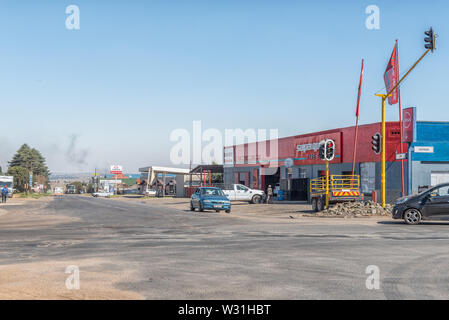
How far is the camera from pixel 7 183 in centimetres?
7012

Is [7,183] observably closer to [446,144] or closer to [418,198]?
[446,144]

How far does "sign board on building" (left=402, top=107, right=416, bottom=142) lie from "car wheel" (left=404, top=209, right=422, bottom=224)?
15.2 metres

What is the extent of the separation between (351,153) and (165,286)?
34572 mm

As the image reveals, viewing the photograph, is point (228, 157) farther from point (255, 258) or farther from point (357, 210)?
point (255, 258)

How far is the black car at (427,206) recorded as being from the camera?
19.7 metres

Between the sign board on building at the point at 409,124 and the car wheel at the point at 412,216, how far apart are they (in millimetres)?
15175

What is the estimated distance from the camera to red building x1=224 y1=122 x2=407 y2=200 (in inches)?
1412

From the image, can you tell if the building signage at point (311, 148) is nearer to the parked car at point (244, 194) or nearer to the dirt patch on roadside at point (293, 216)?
the parked car at point (244, 194)

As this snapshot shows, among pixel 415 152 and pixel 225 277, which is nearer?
pixel 225 277

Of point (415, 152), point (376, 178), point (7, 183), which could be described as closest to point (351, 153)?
point (376, 178)

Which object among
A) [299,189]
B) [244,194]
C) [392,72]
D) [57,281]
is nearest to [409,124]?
[392,72]

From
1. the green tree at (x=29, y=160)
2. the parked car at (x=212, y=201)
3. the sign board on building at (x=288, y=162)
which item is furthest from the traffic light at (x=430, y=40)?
the green tree at (x=29, y=160)

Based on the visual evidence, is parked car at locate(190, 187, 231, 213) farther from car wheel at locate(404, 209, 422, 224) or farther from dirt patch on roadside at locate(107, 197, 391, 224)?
car wheel at locate(404, 209, 422, 224)
